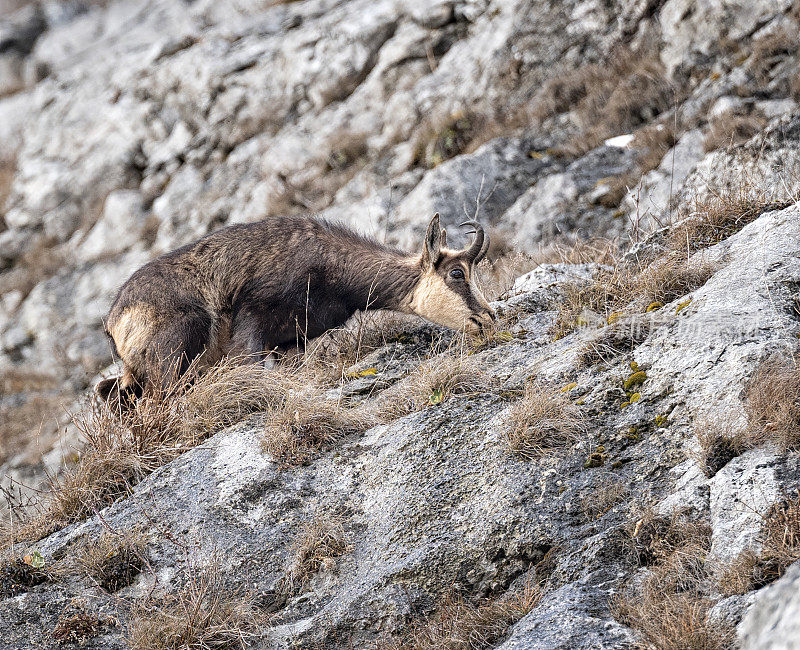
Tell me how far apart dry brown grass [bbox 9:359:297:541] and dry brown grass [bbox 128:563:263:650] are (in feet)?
3.93

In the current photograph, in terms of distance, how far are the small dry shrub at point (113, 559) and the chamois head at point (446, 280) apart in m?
3.61

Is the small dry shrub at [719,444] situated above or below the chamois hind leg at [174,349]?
below

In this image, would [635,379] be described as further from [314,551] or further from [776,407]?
[314,551]

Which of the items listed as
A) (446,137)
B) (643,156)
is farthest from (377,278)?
(446,137)

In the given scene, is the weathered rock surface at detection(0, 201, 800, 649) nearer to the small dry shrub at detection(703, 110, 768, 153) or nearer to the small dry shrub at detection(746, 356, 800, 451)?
the small dry shrub at detection(746, 356, 800, 451)

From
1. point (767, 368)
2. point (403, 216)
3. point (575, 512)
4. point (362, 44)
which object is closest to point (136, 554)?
point (575, 512)

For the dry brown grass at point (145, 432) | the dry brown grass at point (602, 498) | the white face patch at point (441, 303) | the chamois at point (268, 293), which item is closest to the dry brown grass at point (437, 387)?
the dry brown grass at point (145, 432)

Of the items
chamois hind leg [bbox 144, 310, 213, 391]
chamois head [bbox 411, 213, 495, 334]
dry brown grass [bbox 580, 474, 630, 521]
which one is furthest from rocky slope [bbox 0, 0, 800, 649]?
chamois hind leg [bbox 144, 310, 213, 391]

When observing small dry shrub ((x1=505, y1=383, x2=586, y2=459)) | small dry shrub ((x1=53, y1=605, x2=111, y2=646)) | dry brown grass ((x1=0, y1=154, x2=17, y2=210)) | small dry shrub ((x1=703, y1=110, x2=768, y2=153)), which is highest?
dry brown grass ((x1=0, y1=154, x2=17, y2=210))

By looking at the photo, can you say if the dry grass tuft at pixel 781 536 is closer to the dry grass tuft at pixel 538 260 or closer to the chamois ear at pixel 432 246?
the dry grass tuft at pixel 538 260

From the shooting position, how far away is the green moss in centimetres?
474

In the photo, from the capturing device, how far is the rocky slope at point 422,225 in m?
4.02

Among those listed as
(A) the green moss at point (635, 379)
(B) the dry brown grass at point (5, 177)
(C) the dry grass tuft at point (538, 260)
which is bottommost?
(C) the dry grass tuft at point (538, 260)

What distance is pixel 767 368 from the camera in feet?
13.5
